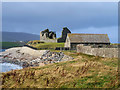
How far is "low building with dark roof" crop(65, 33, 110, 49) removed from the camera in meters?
47.4

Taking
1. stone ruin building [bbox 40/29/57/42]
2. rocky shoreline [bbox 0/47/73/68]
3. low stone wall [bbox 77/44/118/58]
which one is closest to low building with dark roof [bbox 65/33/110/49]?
rocky shoreline [bbox 0/47/73/68]

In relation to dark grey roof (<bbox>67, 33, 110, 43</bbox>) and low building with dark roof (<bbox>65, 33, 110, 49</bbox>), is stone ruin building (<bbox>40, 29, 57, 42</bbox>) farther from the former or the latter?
low building with dark roof (<bbox>65, 33, 110, 49</bbox>)

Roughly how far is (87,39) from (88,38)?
30.2 inches

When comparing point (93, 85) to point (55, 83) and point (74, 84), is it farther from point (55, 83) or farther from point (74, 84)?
point (55, 83)

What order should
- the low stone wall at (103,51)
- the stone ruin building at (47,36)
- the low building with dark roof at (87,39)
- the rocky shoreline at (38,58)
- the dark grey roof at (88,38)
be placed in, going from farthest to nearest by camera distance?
the stone ruin building at (47,36)
the dark grey roof at (88,38)
the low building with dark roof at (87,39)
the rocky shoreline at (38,58)
the low stone wall at (103,51)

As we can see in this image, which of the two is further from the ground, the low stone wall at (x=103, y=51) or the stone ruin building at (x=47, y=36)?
the stone ruin building at (x=47, y=36)

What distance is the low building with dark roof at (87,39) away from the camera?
4736 centimetres

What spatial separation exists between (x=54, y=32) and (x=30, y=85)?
255ft

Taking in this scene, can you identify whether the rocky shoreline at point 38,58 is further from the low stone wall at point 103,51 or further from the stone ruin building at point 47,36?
the stone ruin building at point 47,36

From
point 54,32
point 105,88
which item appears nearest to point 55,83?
point 105,88

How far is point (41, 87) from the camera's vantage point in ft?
34.9

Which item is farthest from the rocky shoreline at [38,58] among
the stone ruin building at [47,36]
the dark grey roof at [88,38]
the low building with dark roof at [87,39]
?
the stone ruin building at [47,36]

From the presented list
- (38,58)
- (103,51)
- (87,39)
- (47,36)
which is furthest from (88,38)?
(47,36)

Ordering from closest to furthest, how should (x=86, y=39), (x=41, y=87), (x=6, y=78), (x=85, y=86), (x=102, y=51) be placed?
(x=85, y=86) < (x=41, y=87) < (x=6, y=78) < (x=102, y=51) < (x=86, y=39)
